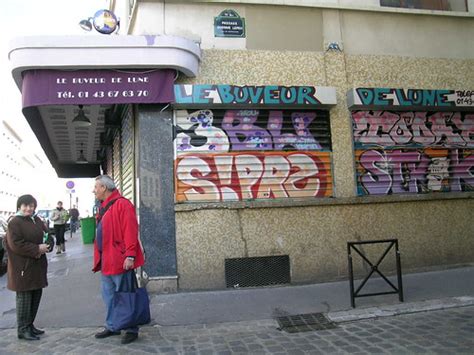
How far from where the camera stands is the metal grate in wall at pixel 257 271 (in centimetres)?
727

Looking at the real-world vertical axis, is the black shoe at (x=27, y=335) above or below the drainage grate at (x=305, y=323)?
above

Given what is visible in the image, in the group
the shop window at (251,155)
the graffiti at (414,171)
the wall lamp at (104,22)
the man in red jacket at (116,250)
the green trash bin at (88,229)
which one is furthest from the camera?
the green trash bin at (88,229)

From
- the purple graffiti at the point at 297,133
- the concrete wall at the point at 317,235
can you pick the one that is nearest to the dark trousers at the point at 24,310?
the concrete wall at the point at 317,235

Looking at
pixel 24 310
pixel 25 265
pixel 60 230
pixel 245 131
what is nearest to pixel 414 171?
pixel 245 131

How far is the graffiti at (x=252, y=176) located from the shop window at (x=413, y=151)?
0.87 m

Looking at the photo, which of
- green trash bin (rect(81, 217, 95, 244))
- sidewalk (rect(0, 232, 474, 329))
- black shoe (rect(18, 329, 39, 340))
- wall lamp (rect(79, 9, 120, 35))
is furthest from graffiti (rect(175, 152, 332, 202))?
green trash bin (rect(81, 217, 95, 244))

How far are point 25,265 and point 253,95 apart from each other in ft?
14.1

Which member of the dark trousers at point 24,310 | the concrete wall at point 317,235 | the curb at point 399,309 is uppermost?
the concrete wall at point 317,235

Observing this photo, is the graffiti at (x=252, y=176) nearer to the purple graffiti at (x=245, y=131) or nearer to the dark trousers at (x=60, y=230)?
the purple graffiti at (x=245, y=131)

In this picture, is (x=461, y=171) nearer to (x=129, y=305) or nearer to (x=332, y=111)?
(x=332, y=111)

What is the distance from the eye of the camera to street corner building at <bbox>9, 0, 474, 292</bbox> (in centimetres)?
701

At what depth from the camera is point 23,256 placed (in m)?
5.16

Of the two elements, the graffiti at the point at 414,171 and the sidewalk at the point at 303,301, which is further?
the graffiti at the point at 414,171

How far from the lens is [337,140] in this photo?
26.1 feet
